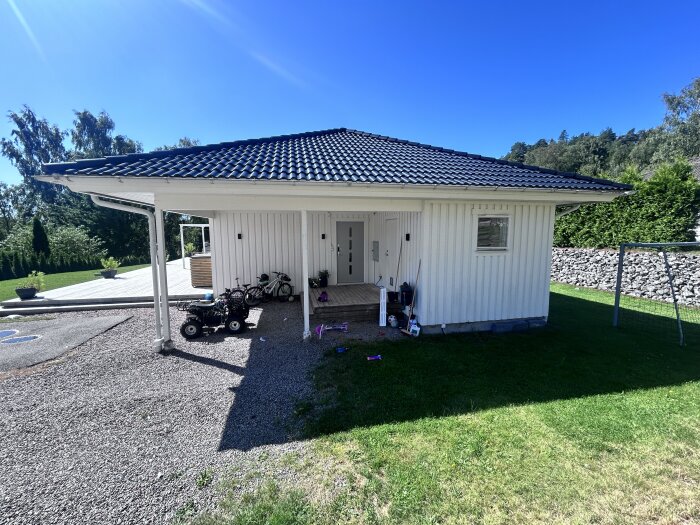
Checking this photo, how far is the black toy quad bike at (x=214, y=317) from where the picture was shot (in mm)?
6109

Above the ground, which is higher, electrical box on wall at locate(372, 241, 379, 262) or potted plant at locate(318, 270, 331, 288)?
electrical box on wall at locate(372, 241, 379, 262)

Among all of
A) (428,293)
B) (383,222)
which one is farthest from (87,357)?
(383,222)

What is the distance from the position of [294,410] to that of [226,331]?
11.6 feet

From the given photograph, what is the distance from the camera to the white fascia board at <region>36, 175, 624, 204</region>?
14.7 ft

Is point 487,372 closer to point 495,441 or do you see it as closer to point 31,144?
point 495,441

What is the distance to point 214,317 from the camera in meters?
6.36

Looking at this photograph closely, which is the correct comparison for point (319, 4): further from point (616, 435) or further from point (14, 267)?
point (14, 267)

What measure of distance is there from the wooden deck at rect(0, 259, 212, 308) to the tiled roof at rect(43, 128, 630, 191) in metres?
5.24

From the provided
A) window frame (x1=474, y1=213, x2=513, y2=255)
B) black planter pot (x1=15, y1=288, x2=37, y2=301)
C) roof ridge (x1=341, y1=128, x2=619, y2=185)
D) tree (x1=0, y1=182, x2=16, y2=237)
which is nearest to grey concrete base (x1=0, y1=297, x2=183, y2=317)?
black planter pot (x1=15, y1=288, x2=37, y2=301)

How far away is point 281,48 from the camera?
973 cm

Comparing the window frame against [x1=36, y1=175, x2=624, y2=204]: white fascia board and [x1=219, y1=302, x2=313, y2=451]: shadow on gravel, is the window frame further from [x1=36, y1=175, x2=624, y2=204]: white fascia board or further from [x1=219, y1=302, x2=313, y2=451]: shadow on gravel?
[x1=219, y1=302, x2=313, y2=451]: shadow on gravel

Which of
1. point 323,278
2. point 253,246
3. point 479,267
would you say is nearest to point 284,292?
point 323,278

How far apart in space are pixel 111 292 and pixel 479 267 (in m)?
11.2

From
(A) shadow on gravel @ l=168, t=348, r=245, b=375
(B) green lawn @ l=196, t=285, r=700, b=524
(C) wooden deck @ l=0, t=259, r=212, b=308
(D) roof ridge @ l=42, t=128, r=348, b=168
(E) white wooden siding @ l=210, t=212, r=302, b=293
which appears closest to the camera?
(B) green lawn @ l=196, t=285, r=700, b=524
